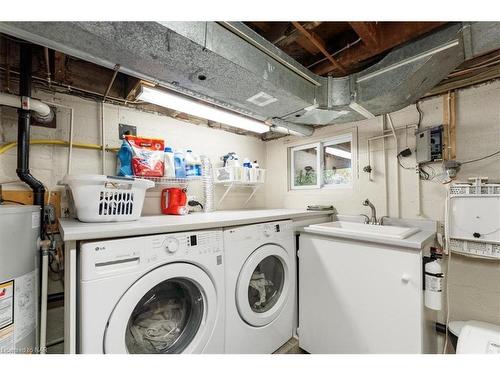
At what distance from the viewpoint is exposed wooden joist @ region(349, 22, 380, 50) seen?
3.98ft

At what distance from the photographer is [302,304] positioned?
5.66ft

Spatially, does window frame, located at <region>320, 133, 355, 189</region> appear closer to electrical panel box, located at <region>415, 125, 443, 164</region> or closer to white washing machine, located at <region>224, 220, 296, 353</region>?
electrical panel box, located at <region>415, 125, 443, 164</region>

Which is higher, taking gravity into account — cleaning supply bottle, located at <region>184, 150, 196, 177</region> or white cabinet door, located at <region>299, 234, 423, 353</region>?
cleaning supply bottle, located at <region>184, 150, 196, 177</region>

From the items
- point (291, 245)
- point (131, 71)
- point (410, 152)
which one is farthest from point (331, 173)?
point (131, 71)

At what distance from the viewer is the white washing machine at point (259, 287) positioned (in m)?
1.36

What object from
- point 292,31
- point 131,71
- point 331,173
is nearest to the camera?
point 131,71

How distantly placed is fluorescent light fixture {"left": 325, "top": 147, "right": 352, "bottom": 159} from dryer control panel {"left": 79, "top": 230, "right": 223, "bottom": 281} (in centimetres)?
172

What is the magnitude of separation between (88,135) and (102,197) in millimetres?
810

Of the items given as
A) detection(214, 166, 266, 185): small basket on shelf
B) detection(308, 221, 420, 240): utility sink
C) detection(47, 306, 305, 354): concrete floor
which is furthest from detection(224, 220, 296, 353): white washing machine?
detection(47, 306, 305, 354): concrete floor

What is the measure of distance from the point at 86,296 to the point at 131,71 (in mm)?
1107

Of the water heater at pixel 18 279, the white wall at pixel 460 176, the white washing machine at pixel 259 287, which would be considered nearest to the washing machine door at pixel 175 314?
the white washing machine at pixel 259 287

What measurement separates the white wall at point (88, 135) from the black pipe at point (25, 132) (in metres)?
0.16

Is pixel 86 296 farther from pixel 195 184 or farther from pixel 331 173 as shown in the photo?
pixel 331 173

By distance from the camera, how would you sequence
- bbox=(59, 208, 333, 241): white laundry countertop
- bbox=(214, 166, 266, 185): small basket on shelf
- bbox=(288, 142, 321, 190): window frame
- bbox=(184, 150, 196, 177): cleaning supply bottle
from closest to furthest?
1. bbox=(59, 208, 333, 241): white laundry countertop
2. bbox=(184, 150, 196, 177): cleaning supply bottle
3. bbox=(214, 166, 266, 185): small basket on shelf
4. bbox=(288, 142, 321, 190): window frame
